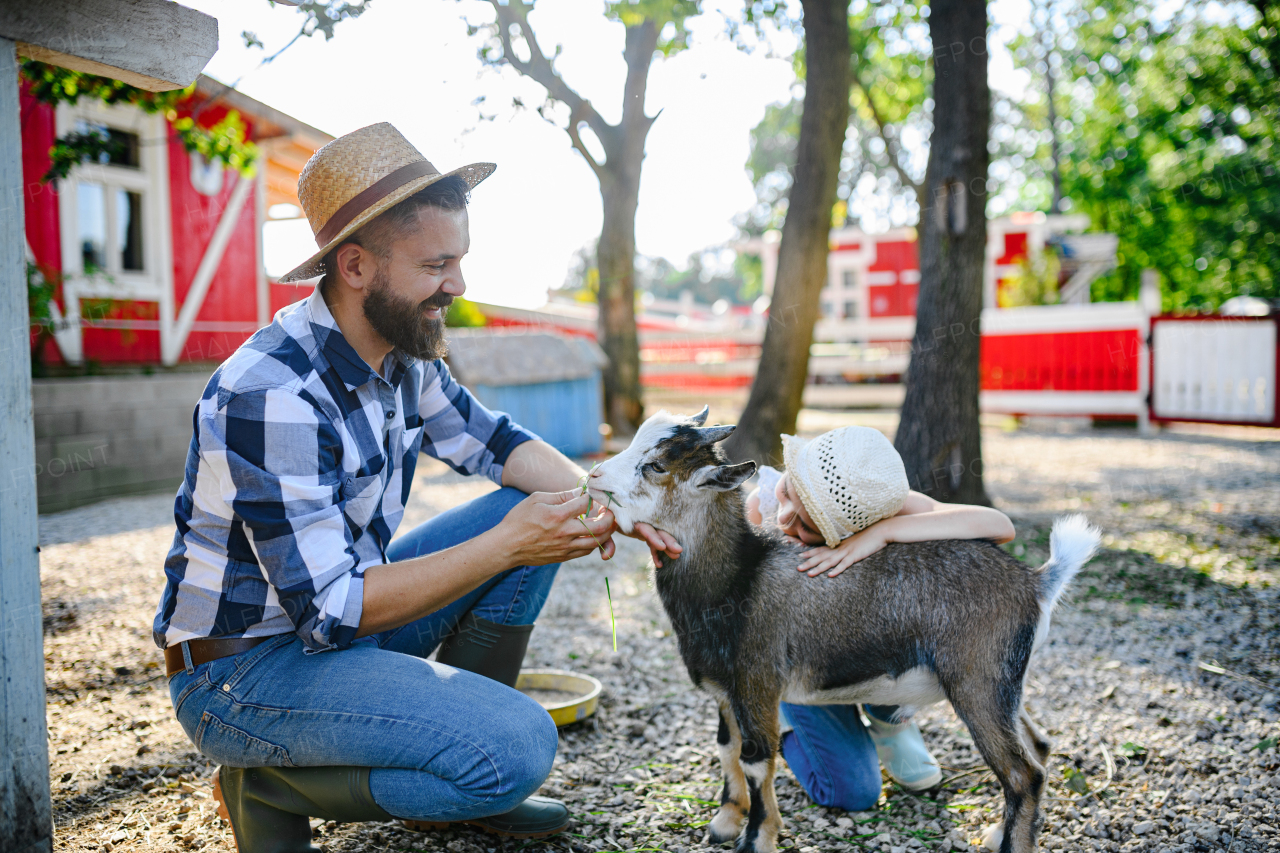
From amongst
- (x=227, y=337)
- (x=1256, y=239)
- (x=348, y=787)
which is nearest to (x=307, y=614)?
(x=348, y=787)

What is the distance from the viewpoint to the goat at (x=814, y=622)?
8.17 feet

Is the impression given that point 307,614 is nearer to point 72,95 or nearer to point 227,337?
point 72,95

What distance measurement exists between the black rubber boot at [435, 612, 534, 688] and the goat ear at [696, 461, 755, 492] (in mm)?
855

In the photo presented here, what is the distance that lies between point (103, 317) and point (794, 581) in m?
9.43

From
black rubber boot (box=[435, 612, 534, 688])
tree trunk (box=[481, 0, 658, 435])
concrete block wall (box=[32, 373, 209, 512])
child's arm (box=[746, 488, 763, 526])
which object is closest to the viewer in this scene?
black rubber boot (box=[435, 612, 534, 688])

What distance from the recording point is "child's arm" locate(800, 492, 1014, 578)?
2670 mm

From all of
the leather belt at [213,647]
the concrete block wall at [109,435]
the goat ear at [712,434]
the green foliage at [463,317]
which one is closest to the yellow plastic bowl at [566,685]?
the goat ear at [712,434]

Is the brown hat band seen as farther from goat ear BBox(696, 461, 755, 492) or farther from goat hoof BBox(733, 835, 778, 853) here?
goat hoof BBox(733, 835, 778, 853)

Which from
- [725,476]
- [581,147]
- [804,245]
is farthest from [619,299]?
[725,476]

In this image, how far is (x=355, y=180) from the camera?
2.44 metres

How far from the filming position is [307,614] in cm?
213

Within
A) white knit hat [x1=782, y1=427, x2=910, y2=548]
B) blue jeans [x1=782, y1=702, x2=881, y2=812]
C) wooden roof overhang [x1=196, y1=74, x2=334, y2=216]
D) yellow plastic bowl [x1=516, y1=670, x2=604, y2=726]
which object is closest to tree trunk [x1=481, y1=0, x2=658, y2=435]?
wooden roof overhang [x1=196, y1=74, x2=334, y2=216]

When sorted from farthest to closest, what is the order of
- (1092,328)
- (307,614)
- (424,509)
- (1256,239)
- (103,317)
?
(1256,239)
(1092,328)
(103,317)
(424,509)
(307,614)

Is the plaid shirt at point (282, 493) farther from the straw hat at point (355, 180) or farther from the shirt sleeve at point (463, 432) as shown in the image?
the shirt sleeve at point (463, 432)
